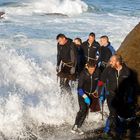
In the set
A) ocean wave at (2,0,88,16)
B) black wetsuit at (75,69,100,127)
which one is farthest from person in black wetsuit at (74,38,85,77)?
ocean wave at (2,0,88,16)

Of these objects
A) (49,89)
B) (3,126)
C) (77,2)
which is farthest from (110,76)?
(77,2)

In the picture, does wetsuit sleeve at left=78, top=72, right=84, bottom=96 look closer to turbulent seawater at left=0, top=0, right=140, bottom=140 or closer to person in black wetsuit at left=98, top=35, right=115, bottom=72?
turbulent seawater at left=0, top=0, right=140, bottom=140

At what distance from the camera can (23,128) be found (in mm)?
10680

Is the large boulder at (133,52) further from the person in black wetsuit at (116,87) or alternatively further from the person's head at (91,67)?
the person's head at (91,67)

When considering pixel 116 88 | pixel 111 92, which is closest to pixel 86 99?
pixel 111 92

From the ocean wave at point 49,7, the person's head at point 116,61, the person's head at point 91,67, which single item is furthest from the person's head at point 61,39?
the ocean wave at point 49,7

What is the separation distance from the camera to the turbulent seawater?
11.0 metres

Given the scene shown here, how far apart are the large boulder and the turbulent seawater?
1.46 meters

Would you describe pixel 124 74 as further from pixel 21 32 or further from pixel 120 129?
pixel 21 32

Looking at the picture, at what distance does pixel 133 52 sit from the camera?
36.8ft

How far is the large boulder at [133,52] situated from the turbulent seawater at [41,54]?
4.79 ft

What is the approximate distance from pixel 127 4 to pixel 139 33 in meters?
31.8

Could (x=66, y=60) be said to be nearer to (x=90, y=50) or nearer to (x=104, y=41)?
(x=90, y=50)

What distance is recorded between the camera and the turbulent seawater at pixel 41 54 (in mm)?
11039
